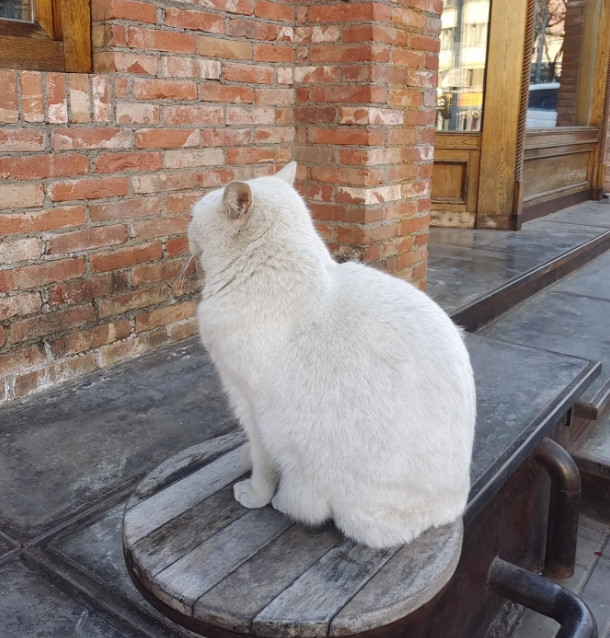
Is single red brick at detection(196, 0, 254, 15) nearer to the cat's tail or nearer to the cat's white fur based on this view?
the cat's white fur

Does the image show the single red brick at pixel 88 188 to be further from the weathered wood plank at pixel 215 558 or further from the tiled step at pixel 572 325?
the tiled step at pixel 572 325

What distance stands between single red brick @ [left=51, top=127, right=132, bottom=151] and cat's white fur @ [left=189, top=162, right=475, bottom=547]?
3.51 feet

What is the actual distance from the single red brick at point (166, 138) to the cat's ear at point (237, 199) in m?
1.33

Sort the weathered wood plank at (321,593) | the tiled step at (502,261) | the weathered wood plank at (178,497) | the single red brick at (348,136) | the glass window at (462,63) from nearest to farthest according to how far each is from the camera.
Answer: the weathered wood plank at (321,593)
the weathered wood plank at (178,497)
the single red brick at (348,136)
the tiled step at (502,261)
the glass window at (462,63)

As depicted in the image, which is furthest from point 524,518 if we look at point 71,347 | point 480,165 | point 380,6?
point 480,165

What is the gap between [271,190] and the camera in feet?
4.98

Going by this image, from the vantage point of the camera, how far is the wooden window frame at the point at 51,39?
2.26m

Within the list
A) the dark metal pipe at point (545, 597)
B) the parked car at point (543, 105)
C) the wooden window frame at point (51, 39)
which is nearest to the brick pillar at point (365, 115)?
the wooden window frame at point (51, 39)

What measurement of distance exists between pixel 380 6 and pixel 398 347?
2.22 m

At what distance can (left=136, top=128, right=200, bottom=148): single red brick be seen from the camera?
103 inches

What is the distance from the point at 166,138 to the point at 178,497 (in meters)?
1.62

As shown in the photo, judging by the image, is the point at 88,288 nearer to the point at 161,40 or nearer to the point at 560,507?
the point at 161,40

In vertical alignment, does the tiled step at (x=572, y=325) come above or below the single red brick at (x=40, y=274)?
below

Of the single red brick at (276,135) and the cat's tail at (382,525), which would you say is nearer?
the cat's tail at (382,525)
